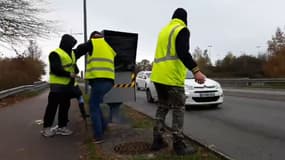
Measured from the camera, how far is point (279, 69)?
46094 mm

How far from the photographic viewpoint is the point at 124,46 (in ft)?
24.8

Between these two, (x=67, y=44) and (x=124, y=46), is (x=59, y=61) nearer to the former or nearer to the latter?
(x=67, y=44)

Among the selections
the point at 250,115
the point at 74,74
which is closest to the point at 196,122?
Result: the point at 250,115

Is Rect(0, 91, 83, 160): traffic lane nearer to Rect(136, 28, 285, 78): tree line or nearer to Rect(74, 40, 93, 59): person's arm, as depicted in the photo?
Rect(74, 40, 93, 59): person's arm

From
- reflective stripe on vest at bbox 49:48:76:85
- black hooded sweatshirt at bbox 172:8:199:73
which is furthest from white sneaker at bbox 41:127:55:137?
black hooded sweatshirt at bbox 172:8:199:73

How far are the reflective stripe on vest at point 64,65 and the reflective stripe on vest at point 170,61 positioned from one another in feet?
7.05

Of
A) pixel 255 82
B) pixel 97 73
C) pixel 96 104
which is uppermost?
pixel 97 73

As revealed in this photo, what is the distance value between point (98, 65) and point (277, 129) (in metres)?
4.13

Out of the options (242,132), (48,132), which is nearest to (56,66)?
(48,132)

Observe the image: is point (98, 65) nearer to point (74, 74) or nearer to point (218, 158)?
point (74, 74)

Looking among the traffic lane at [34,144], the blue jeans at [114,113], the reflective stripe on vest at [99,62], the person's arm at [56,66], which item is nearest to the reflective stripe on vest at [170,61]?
the reflective stripe on vest at [99,62]

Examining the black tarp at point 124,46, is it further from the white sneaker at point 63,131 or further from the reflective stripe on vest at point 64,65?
the white sneaker at point 63,131

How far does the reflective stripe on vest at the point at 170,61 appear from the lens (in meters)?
4.60

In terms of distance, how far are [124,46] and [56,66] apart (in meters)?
1.99
